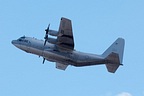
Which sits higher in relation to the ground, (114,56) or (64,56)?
(114,56)

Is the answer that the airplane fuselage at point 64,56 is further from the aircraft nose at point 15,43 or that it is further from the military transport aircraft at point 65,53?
the aircraft nose at point 15,43

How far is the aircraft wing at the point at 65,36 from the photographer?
54.6m

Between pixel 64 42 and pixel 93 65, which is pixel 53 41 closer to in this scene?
pixel 64 42

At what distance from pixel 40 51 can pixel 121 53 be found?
11.7 m

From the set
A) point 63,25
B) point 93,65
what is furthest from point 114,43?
point 63,25

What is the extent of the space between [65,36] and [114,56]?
23.6 feet

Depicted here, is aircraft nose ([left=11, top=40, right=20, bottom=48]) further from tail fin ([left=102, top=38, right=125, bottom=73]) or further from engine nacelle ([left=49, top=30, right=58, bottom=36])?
tail fin ([left=102, top=38, right=125, bottom=73])

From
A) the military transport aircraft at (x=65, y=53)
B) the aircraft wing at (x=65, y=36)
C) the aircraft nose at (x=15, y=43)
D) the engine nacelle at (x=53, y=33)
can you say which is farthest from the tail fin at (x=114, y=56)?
the aircraft nose at (x=15, y=43)

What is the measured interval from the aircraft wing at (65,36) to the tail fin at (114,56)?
5287 mm

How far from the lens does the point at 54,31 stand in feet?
188

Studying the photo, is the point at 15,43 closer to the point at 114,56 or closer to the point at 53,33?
the point at 53,33

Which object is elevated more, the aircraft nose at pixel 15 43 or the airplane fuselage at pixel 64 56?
the airplane fuselage at pixel 64 56

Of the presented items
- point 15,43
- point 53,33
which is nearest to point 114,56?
point 53,33

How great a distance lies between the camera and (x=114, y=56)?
5669cm
